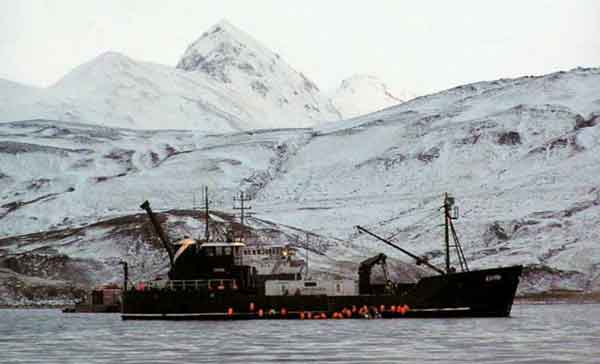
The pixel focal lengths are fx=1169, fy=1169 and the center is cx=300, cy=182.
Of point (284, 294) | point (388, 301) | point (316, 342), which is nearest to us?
point (316, 342)

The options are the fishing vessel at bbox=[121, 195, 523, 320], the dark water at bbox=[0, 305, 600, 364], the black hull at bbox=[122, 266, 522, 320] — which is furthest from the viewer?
the fishing vessel at bbox=[121, 195, 523, 320]

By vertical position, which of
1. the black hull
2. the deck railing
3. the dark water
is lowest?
the dark water

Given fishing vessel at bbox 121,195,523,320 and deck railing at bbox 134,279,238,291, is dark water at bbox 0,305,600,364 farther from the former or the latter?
deck railing at bbox 134,279,238,291

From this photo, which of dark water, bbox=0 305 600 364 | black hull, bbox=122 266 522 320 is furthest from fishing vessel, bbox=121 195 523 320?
dark water, bbox=0 305 600 364

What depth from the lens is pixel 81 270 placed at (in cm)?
15662

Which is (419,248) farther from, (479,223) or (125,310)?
(125,310)

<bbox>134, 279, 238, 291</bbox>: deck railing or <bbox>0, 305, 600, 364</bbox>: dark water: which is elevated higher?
<bbox>134, 279, 238, 291</bbox>: deck railing

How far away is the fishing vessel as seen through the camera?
286 feet

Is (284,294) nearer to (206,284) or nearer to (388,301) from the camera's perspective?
(206,284)

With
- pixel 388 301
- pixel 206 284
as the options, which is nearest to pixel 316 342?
pixel 388 301

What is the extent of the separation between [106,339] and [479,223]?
120 metres

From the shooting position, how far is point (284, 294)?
8962 centimetres

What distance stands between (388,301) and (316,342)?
2979 cm

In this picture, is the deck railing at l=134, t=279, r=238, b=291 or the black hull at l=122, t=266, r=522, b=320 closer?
the black hull at l=122, t=266, r=522, b=320
